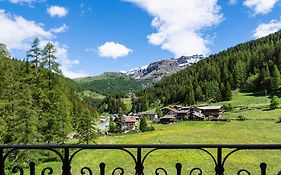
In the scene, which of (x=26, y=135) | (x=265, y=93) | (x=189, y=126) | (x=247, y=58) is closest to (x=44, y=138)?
(x=26, y=135)

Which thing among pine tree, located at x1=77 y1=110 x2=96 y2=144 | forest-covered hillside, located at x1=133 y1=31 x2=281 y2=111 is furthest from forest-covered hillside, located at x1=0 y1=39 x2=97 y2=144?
forest-covered hillside, located at x1=133 y1=31 x2=281 y2=111

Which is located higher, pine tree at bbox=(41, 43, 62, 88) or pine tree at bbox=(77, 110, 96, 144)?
pine tree at bbox=(41, 43, 62, 88)

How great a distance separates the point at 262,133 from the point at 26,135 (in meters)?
42.3

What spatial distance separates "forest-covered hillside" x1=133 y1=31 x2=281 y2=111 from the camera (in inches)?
4788

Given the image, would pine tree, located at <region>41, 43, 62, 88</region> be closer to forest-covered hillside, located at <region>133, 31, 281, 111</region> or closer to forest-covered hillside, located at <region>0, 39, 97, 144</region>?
forest-covered hillside, located at <region>0, 39, 97, 144</region>

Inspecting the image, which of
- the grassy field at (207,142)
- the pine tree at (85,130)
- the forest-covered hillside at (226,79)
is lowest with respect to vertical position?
the grassy field at (207,142)

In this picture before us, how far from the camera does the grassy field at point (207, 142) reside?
112ft

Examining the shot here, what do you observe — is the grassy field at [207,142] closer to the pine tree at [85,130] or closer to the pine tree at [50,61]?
the pine tree at [85,130]

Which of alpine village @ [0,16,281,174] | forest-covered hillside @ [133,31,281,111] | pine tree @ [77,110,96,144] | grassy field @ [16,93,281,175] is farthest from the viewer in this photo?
forest-covered hillside @ [133,31,281,111]

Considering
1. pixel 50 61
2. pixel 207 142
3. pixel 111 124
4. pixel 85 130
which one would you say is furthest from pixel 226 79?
pixel 50 61

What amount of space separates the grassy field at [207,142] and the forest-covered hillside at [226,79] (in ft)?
61.1

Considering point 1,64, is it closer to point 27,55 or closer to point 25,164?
point 27,55

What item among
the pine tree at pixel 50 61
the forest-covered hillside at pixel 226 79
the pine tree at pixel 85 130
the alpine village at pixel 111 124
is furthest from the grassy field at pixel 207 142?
the forest-covered hillside at pixel 226 79

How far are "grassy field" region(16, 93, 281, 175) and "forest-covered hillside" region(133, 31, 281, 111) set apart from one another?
18.6 metres
